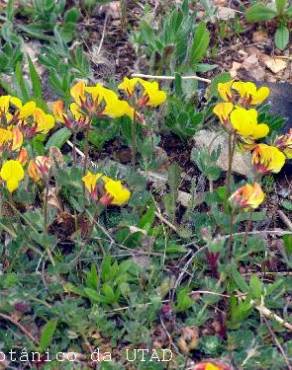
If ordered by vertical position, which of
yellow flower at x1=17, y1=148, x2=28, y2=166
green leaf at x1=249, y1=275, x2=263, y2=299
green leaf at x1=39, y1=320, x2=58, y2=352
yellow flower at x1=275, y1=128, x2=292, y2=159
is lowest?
green leaf at x1=39, y1=320, x2=58, y2=352

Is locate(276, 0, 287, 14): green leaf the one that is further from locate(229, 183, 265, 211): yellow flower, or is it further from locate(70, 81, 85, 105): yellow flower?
locate(229, 183, 265, 211): yellow flower

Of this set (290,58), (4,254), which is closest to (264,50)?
(290,58)

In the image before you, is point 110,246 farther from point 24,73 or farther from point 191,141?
point 24,73

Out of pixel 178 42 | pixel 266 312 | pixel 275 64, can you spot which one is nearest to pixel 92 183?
pixel 266 312

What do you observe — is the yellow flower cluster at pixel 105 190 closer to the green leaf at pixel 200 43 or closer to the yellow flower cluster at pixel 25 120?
the yellow flower cluster at pixel 25 120

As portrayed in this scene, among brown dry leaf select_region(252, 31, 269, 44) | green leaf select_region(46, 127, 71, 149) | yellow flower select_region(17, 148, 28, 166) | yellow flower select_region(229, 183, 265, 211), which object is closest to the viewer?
yellow flower select_region(229, 183, 265, 211)

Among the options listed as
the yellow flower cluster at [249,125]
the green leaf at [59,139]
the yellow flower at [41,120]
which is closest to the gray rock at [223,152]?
the yellow flower cluster at [249,125]

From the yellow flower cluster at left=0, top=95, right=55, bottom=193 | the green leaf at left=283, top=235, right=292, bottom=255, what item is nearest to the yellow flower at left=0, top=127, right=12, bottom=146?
the yellow flower cluster at left=0, top=95, right=55, bottom=193
